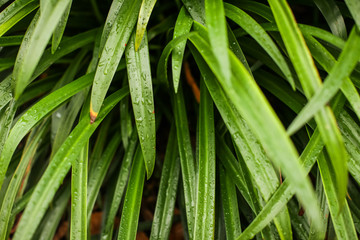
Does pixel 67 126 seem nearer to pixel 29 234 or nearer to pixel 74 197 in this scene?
pixel 74 197

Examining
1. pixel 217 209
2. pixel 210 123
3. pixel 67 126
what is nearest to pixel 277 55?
pixel 210 123

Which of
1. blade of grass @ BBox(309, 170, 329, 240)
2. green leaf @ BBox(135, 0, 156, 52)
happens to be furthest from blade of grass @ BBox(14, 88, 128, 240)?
blade of grass @ BBox(309, 170, 329, 240)

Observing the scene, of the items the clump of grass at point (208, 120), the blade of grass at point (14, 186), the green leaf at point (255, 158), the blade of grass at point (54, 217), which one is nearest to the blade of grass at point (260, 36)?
the clump of grass at point (208, 120)

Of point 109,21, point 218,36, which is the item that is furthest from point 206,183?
point 109,21

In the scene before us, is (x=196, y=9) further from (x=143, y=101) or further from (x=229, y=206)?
(x=229, y=206)

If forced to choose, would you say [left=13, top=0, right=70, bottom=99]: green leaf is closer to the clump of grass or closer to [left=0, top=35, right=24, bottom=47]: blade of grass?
the clump of grass
